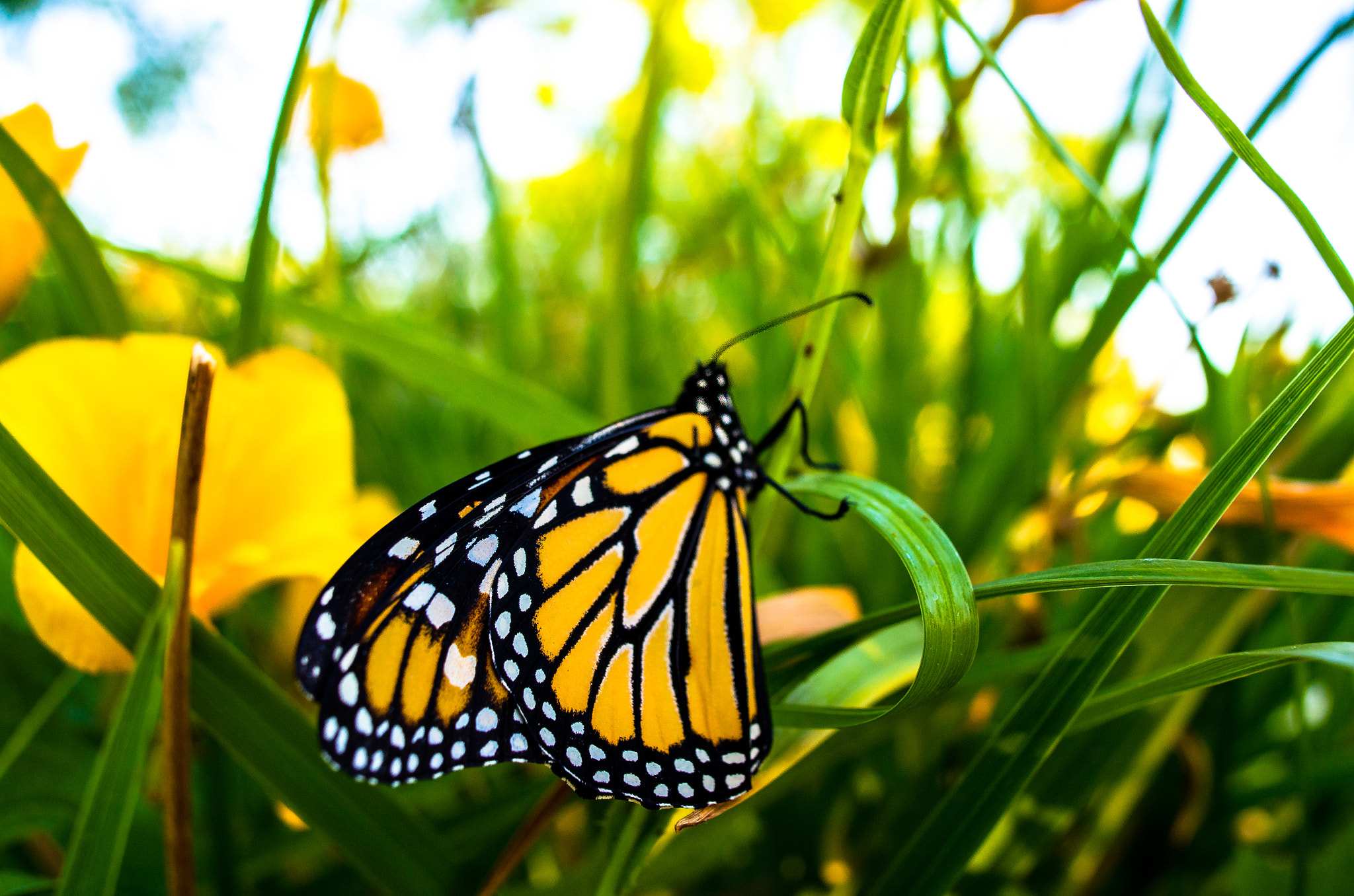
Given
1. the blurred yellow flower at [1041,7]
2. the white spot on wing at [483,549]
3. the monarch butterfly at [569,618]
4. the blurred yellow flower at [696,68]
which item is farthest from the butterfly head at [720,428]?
the blurred yellow flower at [696,68]

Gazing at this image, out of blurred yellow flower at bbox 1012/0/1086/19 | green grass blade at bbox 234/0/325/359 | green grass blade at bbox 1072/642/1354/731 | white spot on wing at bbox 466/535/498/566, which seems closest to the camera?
green grass blade at bbox 1072/642/1354/731

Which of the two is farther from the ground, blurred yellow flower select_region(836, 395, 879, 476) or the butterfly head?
blurred yellow flower select_region(836, 395, 879, 476)

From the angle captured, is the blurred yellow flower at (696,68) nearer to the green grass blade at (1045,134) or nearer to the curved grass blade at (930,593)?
the green grass blade at (1045,134)

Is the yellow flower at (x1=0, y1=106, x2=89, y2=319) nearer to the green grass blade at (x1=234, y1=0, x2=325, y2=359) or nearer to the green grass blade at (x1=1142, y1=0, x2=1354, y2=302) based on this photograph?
the green grass blade at (x1=234, y1=0, x2=325, y2=359)

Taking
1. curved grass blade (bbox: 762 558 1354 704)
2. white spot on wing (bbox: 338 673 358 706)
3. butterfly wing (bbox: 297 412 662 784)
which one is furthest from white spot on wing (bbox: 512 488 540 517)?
curved grass blade (bbox: 762 558 1354 704)

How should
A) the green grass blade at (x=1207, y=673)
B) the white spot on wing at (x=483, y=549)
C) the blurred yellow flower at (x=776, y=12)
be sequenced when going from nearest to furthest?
the green grass blade at (x=1207, y=673) < the white spot on wing at (x=483, y=549) < the blurred yellow flower at (x=776, y=12)

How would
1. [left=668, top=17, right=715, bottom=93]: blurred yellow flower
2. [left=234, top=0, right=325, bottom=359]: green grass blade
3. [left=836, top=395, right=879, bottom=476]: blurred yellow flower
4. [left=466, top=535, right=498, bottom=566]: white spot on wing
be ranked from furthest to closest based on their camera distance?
[left=668, top=17, right=715, bottom=93]: blurred yellow flower
[left=836, top=395, right=879, bottom=476]: blurred yellow flower
[left=466, top=535, right=498, bottom=566]: white spot on wing
[left=234, top=0, right=325, bottom=359]: green grass blade

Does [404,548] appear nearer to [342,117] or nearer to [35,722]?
[35,722]

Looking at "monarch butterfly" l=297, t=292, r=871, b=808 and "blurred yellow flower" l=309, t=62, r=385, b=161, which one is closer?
"monarch butterfly" l=297, t=292, r=871, b=808
